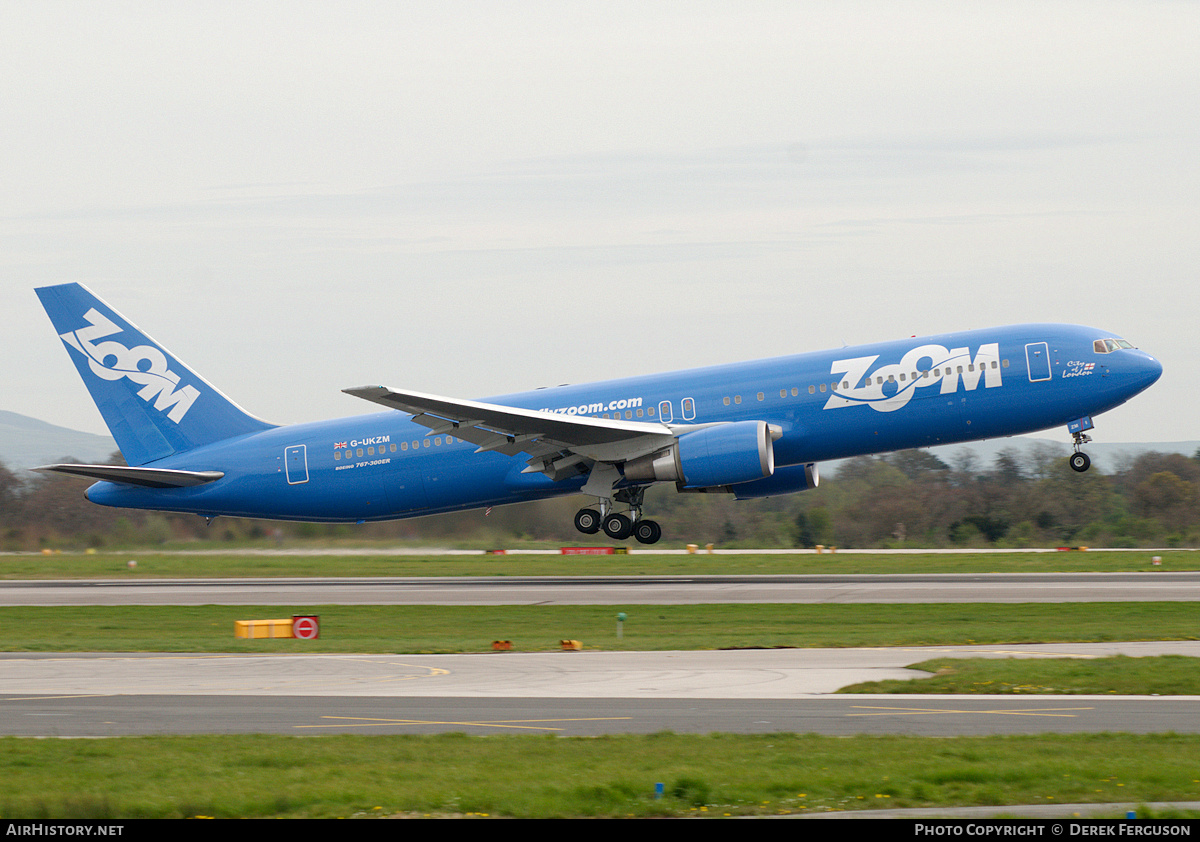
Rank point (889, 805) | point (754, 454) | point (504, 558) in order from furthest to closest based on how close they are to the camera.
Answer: point (504, 558)
point (754, 454)
point (889, 805)

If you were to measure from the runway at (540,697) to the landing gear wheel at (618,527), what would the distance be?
15198 millimetres

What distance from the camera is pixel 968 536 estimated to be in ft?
203

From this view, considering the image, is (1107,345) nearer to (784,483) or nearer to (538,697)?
(784,483)

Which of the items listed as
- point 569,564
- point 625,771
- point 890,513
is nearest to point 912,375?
point 569,564

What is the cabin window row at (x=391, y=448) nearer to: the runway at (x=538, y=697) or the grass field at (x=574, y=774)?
the runway at (x=538, y=697)

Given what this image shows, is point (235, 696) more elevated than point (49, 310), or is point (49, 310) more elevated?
point (49, 310)

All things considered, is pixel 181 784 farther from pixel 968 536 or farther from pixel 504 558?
pixel 968 536

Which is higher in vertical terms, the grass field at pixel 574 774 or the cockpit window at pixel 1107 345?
the cockpit window at pixel 1107 345

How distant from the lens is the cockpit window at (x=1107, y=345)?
3566cm

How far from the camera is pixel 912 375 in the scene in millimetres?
36094

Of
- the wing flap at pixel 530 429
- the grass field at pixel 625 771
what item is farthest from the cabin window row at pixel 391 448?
the grass field at pixel 625 771

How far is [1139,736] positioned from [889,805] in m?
4.92

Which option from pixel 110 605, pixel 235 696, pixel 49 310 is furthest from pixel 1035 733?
pixel 49 310

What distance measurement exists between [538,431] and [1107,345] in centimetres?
1685
